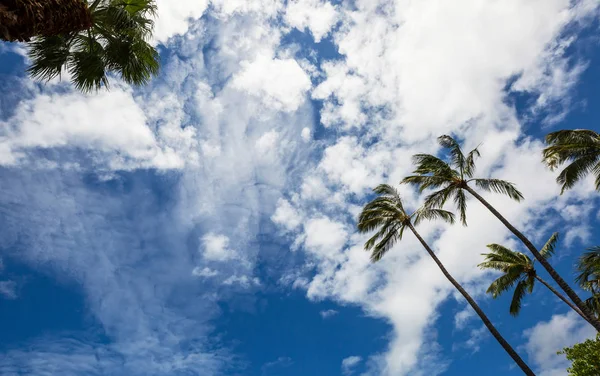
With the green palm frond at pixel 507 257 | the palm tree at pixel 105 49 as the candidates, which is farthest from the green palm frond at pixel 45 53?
the green palm frond at pixel 507 257

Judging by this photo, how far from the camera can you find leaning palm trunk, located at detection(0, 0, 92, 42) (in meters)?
5.29

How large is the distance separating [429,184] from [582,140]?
739 cm

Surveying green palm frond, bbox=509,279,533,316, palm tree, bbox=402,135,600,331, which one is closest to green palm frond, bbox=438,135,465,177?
palm tree, bbox=402,135,600,331

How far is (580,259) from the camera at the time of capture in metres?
17.4

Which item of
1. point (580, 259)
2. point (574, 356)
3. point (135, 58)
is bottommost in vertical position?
point (574, 356)

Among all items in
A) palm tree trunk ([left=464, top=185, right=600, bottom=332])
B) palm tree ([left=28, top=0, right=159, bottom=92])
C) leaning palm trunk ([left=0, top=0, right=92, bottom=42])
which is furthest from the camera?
palm tree trunk ([left=464, top=185, right=600, bottom=332])

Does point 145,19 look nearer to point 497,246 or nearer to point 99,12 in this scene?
point 99,12

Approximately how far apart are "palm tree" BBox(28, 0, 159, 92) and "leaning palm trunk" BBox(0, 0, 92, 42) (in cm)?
153

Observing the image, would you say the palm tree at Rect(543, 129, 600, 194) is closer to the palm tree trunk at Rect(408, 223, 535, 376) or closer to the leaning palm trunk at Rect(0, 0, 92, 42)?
the palm tree trunk at Rect(408, 223, 535, 376)

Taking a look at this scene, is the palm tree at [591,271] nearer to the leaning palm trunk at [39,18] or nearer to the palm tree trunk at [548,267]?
the palm tree trunk at [548,267]

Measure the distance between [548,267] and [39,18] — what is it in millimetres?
20027

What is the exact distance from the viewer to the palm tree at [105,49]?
8.61 m

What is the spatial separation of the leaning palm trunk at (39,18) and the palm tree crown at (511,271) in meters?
23.9

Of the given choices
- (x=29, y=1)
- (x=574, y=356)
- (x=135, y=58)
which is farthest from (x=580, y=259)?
(x=29, y=1)
